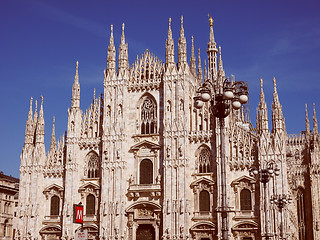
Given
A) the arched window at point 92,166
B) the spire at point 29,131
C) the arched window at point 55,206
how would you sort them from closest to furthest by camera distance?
the arched window at point 92,166
the arched window at point 55,206
the spire at point 29,131

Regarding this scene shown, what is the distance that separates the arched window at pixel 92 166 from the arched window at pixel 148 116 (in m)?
5.75

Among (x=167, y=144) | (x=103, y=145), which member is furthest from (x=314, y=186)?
(x=103, y=145)

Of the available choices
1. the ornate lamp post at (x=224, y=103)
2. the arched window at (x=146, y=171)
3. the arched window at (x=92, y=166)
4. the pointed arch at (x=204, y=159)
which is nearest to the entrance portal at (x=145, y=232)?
the arched window at (x=146, y=171)

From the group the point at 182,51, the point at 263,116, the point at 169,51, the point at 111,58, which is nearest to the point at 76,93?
the point at 111,58

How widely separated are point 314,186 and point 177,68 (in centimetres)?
2398

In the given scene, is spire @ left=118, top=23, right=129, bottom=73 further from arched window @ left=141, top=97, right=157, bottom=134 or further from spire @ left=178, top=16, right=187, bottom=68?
spire @ left=178, top=16, right=187, bottom=68

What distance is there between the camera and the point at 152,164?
164 feet

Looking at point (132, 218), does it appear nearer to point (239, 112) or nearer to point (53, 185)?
point (53, 185)

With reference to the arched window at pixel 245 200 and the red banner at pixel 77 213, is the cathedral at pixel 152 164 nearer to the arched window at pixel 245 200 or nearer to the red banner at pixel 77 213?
the arched window at pixel 245 200

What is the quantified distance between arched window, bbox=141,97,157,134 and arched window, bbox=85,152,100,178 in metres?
5.75

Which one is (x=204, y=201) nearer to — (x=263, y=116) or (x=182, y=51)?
(x=263, y=116)

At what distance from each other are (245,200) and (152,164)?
9.93 meters

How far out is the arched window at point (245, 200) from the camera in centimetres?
4612

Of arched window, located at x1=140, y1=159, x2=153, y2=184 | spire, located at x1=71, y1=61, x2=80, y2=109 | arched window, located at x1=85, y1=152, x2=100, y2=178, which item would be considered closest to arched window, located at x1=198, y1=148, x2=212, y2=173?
arched window, located at x1=140, y1=159, x2=153, y2=184
